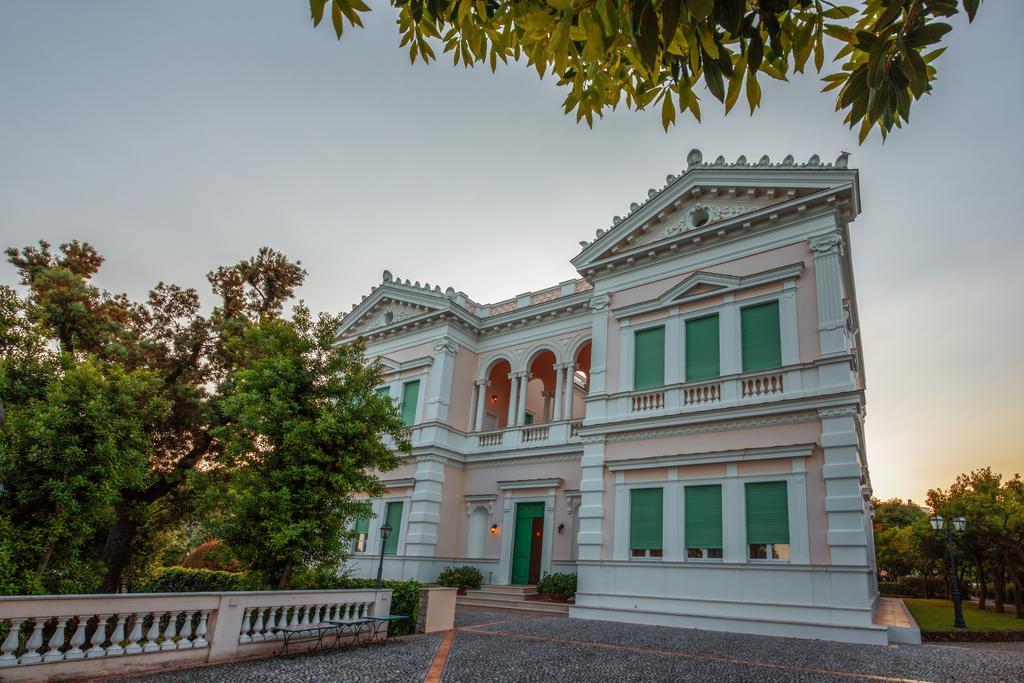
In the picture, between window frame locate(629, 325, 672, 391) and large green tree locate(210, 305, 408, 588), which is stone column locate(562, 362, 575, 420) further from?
large green tree locate(210, 305, 408, 588)

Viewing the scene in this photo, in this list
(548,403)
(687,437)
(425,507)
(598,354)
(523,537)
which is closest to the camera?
(687,437)

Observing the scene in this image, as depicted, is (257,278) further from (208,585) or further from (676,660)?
(676,660)

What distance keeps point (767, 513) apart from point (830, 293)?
18.0 feet

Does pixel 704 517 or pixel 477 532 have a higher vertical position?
pixel 704 517

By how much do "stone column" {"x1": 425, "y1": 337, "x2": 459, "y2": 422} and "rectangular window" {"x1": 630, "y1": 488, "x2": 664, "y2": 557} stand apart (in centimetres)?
853

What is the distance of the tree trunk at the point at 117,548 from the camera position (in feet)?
60.5

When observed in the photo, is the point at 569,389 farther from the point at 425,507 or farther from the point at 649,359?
the point at 425,507

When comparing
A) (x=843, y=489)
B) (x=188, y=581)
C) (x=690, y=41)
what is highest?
(x=690, y=41)

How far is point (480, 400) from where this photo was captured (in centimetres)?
2280

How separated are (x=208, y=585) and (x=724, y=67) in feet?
72.6

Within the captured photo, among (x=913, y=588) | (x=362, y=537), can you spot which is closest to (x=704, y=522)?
(x=362, y=537)

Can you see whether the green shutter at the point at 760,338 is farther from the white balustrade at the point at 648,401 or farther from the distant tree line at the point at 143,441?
the distant tree line at the point at 143,441

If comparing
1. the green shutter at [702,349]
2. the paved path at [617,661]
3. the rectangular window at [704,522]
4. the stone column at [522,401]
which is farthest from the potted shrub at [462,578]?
the green shutter at [702,349]

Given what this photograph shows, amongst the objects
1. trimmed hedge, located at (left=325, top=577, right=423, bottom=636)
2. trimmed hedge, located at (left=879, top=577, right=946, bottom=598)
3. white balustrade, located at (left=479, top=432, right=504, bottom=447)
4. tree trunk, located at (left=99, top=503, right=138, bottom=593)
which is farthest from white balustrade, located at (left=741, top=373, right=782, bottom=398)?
trimmed hedge, located at (left=879, top=577, right=946, bottom=598)
